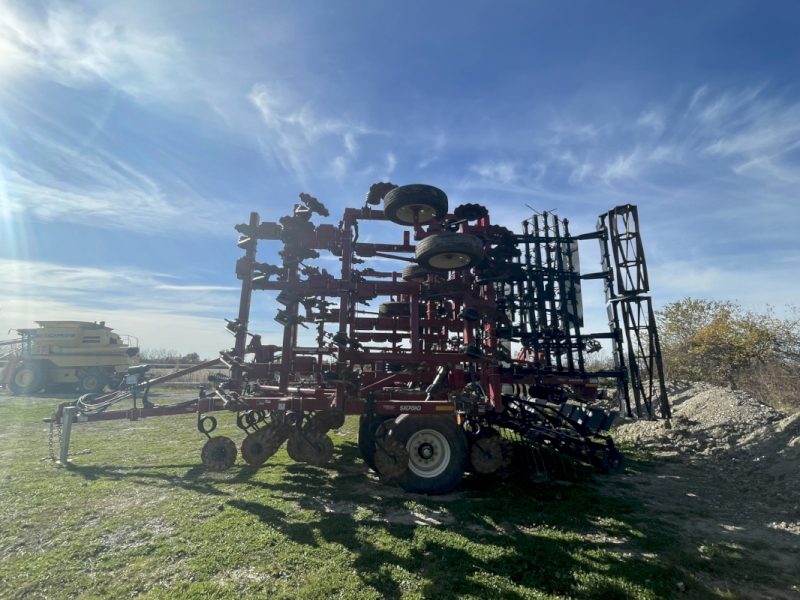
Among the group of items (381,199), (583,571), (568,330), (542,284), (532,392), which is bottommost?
(583,571)

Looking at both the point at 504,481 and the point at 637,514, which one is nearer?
the point at 637,514

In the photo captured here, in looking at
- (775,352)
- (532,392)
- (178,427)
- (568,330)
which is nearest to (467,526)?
(532,392)

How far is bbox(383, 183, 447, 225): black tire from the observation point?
24.0ft

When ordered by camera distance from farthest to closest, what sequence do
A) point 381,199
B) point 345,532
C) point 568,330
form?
point 568,330, point 381,199, point 345,532

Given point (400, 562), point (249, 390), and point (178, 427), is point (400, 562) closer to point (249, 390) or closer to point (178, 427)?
point (249, 390)

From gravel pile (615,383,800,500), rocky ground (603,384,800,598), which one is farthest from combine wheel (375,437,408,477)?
gravel pile (615,383,800,500)

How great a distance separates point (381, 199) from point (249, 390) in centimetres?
465

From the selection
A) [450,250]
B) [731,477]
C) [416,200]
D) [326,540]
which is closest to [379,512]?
[326,540]

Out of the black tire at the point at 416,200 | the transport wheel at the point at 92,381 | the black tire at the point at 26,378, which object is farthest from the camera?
the transport wheel at the point at 92,381

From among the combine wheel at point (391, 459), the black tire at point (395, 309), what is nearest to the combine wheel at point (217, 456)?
the combine wheel at point (391, 459)

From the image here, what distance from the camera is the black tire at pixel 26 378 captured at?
22.0m

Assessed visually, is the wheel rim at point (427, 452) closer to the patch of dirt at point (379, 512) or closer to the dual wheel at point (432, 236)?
the patch of dirt at point (379, 512)

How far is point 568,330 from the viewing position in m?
9.54

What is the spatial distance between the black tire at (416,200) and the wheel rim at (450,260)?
1.05 metres
